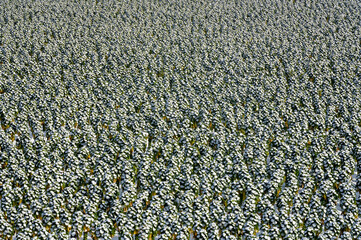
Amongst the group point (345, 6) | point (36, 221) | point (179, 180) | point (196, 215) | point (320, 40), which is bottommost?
point (36, 221)

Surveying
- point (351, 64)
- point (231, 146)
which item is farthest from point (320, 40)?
point (231, 146)

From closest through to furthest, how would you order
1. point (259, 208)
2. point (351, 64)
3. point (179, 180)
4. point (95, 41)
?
point (259, 208) < point (179, 180) < point (351, 64) < point (95, 41)

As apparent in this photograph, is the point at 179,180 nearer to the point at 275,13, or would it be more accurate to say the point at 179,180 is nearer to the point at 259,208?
the point at 259,208

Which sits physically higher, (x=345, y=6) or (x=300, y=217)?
(x=345, y=6)

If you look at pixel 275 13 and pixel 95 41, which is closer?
pixel 95 41

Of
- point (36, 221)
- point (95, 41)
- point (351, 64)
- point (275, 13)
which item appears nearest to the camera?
point (36, 221)

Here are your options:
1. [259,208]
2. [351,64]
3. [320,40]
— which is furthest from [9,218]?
[320,40]

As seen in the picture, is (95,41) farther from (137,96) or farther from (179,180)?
(179,180)
